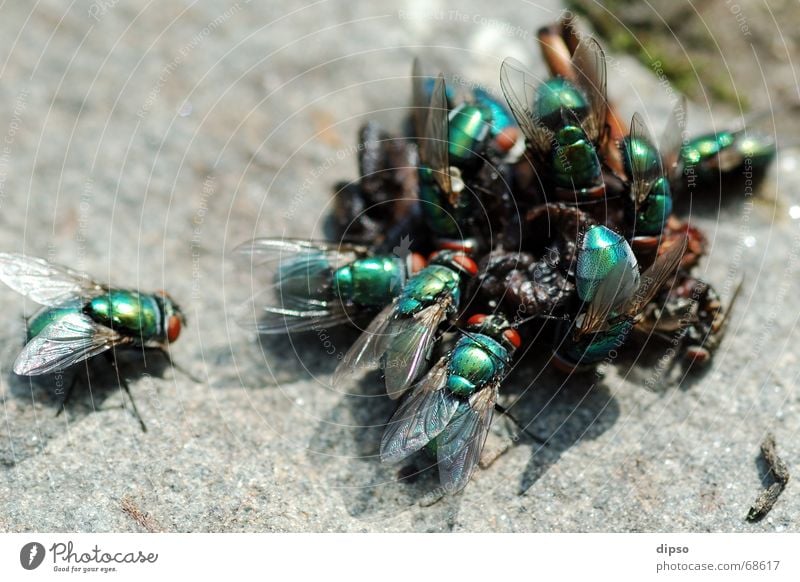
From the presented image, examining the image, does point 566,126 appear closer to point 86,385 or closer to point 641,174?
point 641,174

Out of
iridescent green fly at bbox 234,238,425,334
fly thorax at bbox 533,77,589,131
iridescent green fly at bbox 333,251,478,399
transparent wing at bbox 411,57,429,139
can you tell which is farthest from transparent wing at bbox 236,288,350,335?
fly thorax at bbox 533,77,589,131

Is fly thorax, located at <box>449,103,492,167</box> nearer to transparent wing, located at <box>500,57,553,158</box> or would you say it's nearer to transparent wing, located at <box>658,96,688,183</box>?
transparent wing, located at <box>500,57,553,158</box>
